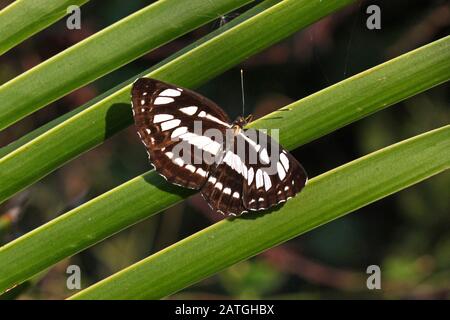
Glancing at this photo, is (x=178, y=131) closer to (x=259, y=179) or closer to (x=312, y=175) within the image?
(x=259, y=179)

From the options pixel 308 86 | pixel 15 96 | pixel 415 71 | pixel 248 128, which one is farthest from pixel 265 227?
pixel 308 86

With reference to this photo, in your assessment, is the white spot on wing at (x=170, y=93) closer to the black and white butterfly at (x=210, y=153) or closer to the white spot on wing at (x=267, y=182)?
the black and white butterfly at (x=210, y=153)

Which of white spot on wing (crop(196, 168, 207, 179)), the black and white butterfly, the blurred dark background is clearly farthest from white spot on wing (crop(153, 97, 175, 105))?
the blurred dark background

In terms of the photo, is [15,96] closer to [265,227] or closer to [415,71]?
[265,227]

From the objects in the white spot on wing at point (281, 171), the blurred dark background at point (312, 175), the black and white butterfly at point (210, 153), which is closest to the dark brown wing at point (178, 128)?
the black and white butterfly at point (210, 153)

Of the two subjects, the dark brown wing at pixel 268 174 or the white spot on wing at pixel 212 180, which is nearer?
the dark brown wing at pixel 268 174

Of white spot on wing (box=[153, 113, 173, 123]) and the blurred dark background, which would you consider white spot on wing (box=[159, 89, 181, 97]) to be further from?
the blurred dark background
